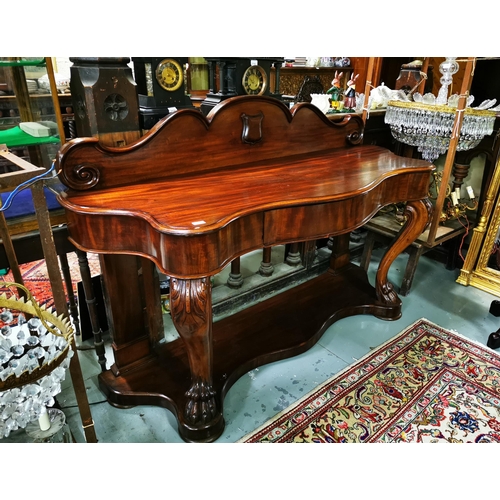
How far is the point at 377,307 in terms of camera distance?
2.38m

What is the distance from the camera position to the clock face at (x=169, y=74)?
1.58 meters

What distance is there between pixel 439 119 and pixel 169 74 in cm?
162

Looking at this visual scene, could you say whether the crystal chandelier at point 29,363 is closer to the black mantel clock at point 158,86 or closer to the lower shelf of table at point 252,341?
the lower shelf of table at point 252,341

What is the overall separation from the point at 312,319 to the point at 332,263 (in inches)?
24.0

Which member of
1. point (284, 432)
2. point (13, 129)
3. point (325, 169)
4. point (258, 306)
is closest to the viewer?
point (13, 129)

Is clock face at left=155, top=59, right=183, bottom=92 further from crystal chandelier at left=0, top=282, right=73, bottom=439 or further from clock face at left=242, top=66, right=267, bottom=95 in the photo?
crystal chandelier at left=0, top=282, right=73, bottom=439

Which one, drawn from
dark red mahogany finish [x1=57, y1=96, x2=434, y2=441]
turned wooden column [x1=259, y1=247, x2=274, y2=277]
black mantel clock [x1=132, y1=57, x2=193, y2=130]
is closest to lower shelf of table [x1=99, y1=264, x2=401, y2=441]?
dark red mahogany finish [x1=57, y1=96, x2=434, y2=441]

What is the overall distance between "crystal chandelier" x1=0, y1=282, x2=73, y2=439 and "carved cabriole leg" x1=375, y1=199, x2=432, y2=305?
178 centimetres

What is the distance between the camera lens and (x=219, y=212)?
1264 millimetres

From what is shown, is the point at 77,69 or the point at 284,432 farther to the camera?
the point at 284,432

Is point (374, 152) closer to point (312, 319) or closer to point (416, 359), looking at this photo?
point (312, 319)

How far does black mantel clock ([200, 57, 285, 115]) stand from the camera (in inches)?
71.4

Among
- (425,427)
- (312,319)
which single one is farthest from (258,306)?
(425,427)

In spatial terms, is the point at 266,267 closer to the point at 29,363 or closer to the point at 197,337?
the point at 197,337
